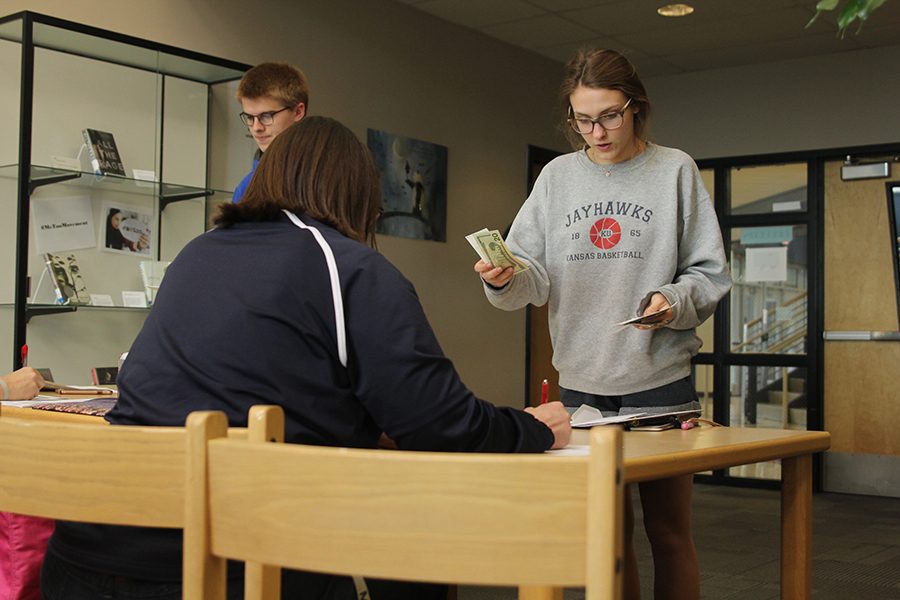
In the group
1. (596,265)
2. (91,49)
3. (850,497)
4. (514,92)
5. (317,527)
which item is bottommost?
(850,497)

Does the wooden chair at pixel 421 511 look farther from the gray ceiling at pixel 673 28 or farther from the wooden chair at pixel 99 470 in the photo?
the gray ceiling at pixel 673 28

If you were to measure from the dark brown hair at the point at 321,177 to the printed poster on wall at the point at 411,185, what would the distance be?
383 cm

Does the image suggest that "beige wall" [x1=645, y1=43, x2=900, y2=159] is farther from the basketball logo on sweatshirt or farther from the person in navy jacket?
the person in navy jacket

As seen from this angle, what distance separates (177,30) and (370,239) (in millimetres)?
3185

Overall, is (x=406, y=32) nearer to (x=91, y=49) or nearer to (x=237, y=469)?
(x=91, y=49)

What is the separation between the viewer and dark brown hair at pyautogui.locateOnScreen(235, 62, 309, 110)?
2941 mm

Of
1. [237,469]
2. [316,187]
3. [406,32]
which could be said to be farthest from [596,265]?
[406,32]

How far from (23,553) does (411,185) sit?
3838mm

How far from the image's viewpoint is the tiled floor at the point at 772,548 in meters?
3.95

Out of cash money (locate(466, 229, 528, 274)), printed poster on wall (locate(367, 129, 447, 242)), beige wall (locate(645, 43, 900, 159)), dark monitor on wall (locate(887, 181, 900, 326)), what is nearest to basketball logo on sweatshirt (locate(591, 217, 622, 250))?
cash money (locate(466, 229, 528, 274))

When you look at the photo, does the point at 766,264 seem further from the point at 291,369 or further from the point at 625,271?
the point at 291,369

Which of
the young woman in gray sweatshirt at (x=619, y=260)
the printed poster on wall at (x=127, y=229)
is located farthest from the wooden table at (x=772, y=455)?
the printed poster on wall at (x=127, y=229)

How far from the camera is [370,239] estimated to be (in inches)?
72.5

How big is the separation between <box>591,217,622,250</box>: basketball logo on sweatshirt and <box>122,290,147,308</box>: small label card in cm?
238
